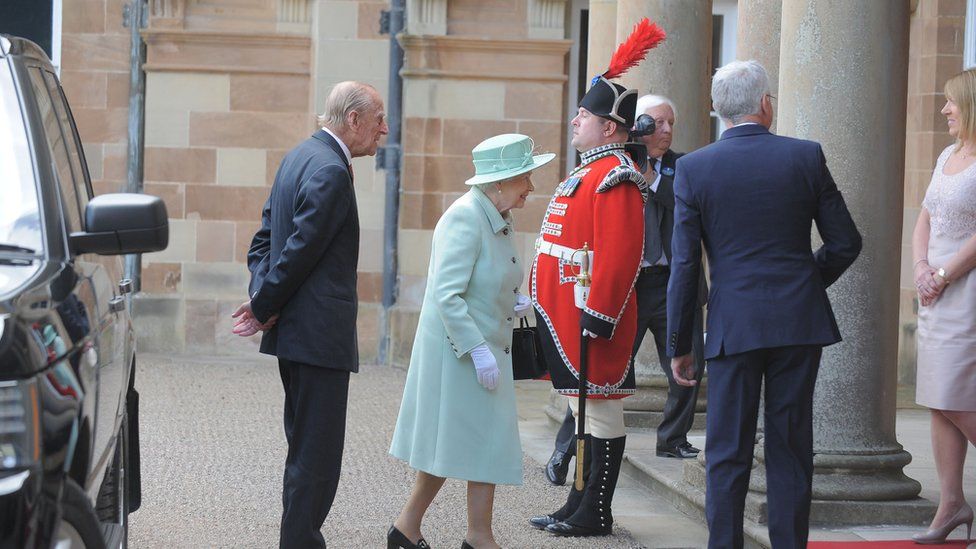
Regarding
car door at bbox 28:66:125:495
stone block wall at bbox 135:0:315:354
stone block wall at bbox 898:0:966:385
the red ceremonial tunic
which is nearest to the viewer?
car door at bbox 28:66:125:495

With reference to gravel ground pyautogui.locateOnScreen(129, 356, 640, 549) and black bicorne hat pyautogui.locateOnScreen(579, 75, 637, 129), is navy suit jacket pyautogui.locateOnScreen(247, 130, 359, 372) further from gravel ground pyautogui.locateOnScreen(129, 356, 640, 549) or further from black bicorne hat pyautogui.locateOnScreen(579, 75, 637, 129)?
black bicorne hat pyautogui.locateOnScreen(579, 75, 637, 129)

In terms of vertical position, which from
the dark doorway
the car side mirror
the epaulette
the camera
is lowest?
the car side mirror

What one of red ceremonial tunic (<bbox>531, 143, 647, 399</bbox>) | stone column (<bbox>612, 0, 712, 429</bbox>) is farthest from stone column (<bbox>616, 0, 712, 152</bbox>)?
red ceremonial tunic (<bbox>531, 143, 647, 399</bbox>)

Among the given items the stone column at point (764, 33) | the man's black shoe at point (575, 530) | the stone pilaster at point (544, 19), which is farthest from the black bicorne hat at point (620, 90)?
the stone pilaster at point (544, 19)

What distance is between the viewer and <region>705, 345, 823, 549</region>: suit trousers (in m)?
4.43

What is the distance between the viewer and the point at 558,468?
664cm

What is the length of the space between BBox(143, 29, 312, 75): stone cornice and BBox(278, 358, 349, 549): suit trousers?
749cm

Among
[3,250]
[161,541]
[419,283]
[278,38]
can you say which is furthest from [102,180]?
[3,250]

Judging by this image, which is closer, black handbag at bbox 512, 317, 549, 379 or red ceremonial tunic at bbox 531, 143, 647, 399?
black handbag at bbox 512, 317, 549, 379

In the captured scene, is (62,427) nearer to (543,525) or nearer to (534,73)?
(543,525)

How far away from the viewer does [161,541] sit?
541cm

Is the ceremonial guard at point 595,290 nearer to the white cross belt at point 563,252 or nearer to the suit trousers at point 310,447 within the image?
the white cross belt at point 563,252

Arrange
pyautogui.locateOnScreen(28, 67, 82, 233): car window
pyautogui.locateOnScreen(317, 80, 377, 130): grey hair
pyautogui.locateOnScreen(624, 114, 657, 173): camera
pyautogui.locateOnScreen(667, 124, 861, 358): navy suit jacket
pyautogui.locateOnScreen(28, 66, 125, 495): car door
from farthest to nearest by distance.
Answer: pyautogui.locateOnScreen(624, 114, 657, 173): camera < pyautogui.locateOnScreen(317, 80, 377, 130): grey hair < pyautogui.locateOnScreen(667, 124, 861, 358): navy suit jacket < pyautogui.locateOnScreen(28, 67, 82, 233): car window < pyautogui.locateOnScreen(28, 66, 125, 495): car door

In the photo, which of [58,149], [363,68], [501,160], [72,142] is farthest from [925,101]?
[58,149]
